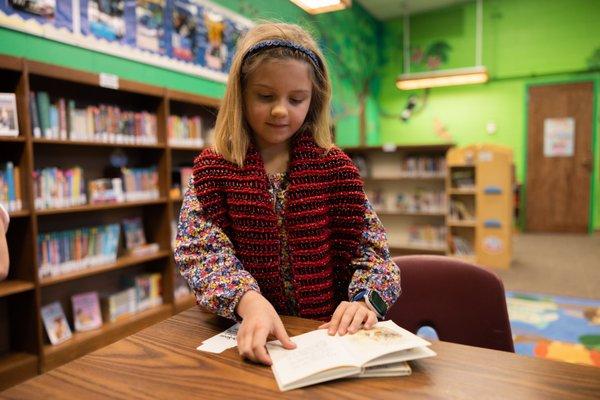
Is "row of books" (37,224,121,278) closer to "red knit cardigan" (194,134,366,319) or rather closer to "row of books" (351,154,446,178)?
"red knit cardigan" (194,134,366,319)

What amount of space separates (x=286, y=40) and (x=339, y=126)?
604cm

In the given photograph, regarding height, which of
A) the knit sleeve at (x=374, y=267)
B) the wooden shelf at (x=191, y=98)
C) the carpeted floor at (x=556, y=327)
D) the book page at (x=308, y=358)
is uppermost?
the wooden shelf at (x=191, y=98)

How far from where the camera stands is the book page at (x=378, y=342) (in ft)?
2.49

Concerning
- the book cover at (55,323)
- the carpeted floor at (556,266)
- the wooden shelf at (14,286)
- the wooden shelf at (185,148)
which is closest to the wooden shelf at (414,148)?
the carpeted floor at (556,266)

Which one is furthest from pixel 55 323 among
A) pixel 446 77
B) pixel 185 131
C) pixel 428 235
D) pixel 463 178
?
pixel 446 77

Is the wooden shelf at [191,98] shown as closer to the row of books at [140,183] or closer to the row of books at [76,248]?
the row of books at [140,183]

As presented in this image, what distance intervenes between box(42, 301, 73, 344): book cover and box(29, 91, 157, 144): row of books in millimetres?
1109

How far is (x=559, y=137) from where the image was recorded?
7.32 meters

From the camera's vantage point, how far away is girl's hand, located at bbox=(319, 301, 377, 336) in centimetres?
88

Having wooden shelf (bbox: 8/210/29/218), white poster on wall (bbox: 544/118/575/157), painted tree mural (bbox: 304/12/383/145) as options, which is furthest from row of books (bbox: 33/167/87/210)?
white poster on wall (bbox: 544/118/575/157)

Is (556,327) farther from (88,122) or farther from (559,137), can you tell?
(559,137)

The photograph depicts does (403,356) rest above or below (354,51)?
below

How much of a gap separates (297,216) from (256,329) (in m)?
0.37

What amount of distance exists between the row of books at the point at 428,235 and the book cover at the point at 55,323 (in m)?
4.04
